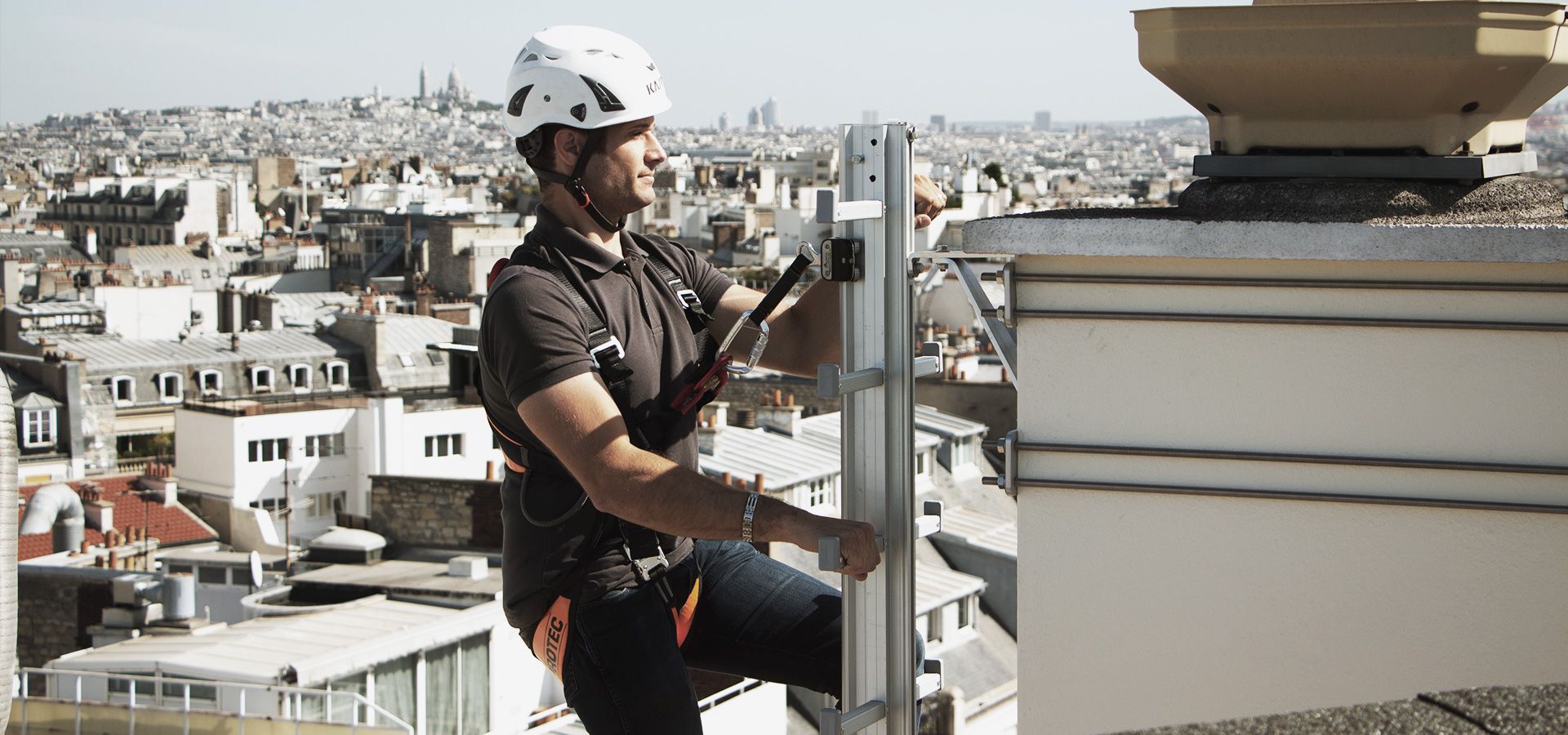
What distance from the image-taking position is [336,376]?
36344 mm

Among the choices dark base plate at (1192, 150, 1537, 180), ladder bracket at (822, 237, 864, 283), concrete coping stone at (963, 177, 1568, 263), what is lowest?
ladder bracket at (822, 237, 864, 283)

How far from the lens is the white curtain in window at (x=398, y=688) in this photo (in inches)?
545

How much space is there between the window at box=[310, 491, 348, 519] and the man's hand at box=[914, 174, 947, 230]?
2553 centimetres

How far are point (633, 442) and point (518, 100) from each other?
72cm

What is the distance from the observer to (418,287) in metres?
47.3

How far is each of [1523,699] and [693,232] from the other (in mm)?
60760

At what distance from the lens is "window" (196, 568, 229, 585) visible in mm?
19469

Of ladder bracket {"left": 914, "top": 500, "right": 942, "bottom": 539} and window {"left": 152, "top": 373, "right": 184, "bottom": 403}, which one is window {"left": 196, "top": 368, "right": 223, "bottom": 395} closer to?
window {"left": 152, "top": 373, "right": 184, "bottom": 403}

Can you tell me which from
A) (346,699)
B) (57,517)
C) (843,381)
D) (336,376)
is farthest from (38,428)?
(843,381)

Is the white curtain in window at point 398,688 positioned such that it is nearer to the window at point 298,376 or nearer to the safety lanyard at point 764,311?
the safety lanyard at point 764,311

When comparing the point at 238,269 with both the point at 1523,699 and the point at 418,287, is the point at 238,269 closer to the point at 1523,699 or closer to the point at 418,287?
the point at 418,287

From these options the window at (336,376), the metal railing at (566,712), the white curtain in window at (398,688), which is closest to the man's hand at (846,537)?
the metal railing at (566,712)

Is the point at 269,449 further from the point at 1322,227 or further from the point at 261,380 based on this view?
the point at 1322,227

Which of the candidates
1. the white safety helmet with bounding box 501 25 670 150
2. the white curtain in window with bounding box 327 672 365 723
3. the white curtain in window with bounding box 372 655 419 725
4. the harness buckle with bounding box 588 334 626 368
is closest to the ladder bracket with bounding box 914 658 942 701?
the harness buckle with bounding box 588 334 626 368
